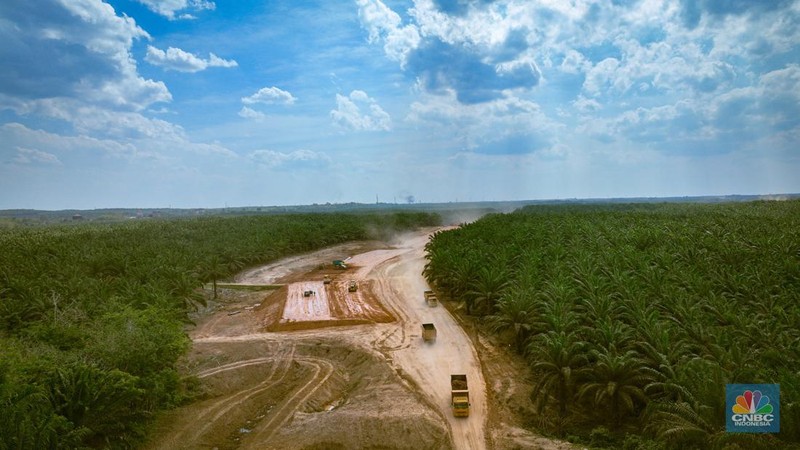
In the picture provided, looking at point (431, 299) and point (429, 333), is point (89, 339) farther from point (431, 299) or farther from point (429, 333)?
point (431, 299)

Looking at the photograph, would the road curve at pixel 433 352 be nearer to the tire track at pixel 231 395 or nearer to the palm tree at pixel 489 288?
the palm tree at pixel 489 288

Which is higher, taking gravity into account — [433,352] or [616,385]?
[616,385]

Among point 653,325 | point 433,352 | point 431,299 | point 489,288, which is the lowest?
point 433,352

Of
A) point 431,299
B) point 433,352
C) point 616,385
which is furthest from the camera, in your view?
point 431,299

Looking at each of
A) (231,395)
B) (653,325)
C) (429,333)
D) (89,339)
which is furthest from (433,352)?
(89,339)

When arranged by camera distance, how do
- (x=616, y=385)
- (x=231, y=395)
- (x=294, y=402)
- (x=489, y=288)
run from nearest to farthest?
(x=616, y=385) < (x=294, y=402) < (x=231, y=395) < (x=489, y=288)
